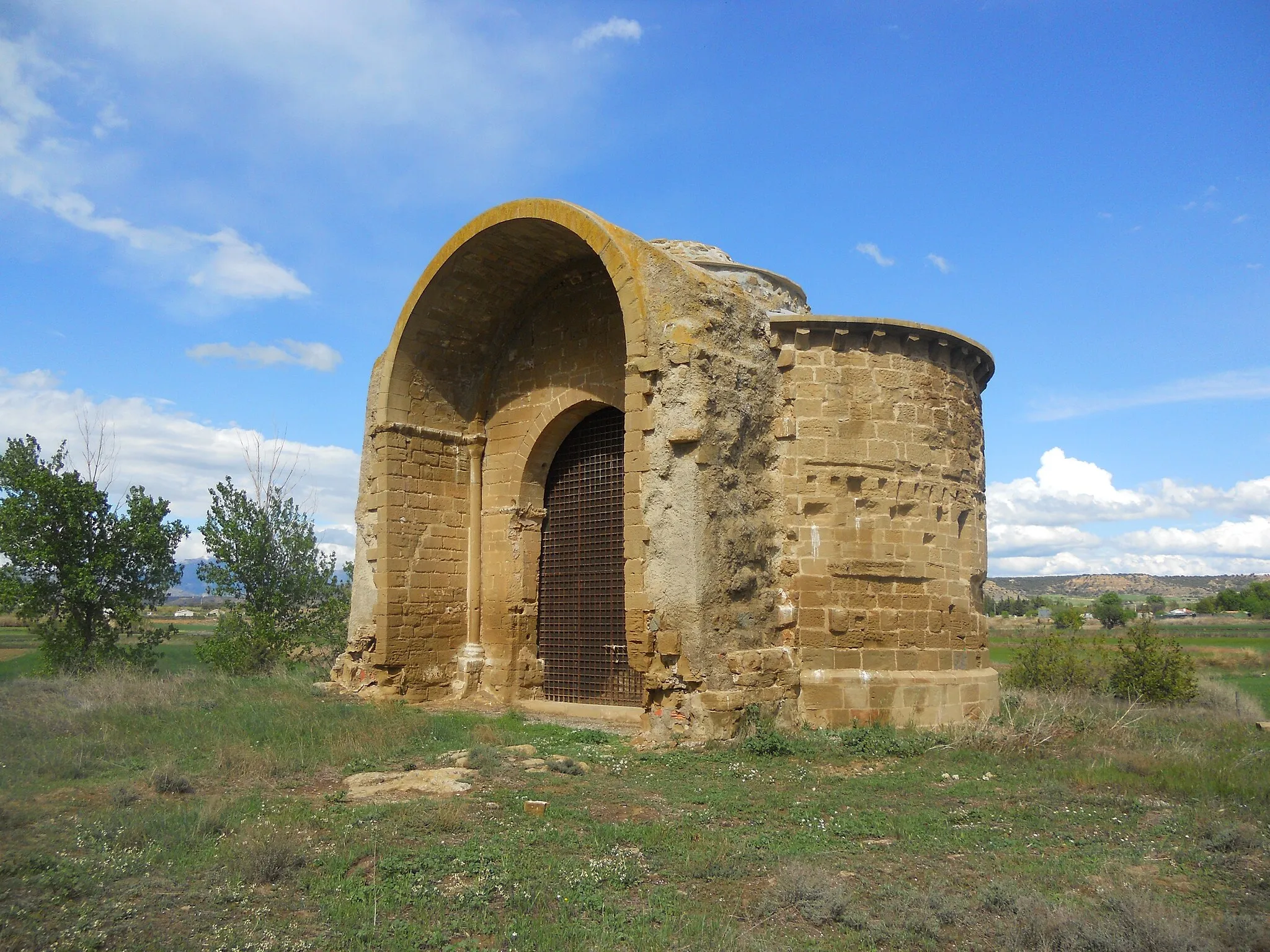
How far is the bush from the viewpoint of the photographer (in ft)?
48.2

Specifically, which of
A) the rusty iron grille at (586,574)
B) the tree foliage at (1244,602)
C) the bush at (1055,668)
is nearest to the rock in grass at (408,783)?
the rusty iron grille at (586,574)

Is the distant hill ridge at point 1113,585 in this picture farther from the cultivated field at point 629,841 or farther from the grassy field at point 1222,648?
the cultivated field at point 629,841

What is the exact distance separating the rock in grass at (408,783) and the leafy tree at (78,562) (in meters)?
8.91

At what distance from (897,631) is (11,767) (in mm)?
7690

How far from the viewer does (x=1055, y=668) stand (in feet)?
48.7

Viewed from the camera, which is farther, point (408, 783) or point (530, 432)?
point (530, 432)

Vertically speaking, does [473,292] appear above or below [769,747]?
above

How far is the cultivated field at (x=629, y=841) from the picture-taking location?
3.78 m

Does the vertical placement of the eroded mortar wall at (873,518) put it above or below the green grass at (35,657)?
above

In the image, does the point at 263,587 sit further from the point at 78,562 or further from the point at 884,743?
the point at 884,743

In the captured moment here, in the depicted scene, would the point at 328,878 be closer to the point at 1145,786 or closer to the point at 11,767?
the point at 11,767

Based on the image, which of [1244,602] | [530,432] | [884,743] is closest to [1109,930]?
[884,743]

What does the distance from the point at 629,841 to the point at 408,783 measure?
2081 millimetres

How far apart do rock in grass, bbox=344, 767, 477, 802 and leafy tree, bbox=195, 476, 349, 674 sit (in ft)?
29.8
